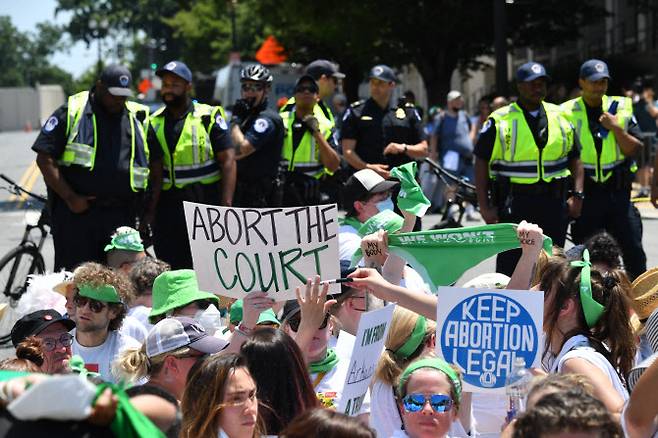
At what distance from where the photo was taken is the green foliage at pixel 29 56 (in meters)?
153

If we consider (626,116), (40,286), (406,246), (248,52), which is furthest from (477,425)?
(248,52)

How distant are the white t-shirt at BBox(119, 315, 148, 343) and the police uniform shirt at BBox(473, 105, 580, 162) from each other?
340 cm

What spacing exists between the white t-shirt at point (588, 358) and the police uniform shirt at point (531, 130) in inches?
164

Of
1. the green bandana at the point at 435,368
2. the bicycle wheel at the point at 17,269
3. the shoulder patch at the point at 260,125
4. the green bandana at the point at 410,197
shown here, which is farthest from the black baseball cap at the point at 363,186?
the green bandana at the point at 435,368

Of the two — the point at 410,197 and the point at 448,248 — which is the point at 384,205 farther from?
the point at 448,248

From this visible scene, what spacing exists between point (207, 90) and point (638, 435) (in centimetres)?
3561

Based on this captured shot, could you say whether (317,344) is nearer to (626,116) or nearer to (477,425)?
(477,425)

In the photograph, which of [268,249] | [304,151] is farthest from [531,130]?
[268,249]

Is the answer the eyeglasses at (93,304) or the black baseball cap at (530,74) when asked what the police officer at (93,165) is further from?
the black baseball cap at (530,74)

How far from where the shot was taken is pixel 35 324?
609 cm

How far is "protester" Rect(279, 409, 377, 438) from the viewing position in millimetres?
3479

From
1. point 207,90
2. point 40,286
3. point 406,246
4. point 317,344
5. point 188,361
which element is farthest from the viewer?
point 207,90

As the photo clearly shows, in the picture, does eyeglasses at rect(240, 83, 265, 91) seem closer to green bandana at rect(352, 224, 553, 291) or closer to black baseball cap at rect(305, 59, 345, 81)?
black baseball cap at rect(305, 59, 345, 81)

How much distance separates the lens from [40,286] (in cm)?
780
